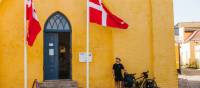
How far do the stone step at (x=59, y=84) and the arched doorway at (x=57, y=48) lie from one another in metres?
0.40

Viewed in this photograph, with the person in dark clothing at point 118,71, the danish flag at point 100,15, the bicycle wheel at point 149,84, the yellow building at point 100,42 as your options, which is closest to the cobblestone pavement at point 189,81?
the yellow building at point 100,42

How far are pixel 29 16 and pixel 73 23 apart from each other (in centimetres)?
374

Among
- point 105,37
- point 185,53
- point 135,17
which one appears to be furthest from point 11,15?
point 185,53

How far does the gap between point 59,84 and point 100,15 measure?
11.8ft

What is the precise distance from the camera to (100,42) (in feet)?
63.0

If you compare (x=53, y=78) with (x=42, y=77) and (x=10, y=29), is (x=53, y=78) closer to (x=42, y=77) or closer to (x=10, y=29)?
(x=42, y=77)

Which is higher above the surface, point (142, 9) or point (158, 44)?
point (142, 9)

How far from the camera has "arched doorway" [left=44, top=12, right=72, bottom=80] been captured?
18.8 m

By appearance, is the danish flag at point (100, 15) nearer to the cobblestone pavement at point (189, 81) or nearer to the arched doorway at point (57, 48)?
the arched doorway at point (57, 48)

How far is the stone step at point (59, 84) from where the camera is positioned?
18.2 metres

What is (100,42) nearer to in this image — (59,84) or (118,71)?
(118,71)

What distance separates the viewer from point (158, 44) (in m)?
19.6

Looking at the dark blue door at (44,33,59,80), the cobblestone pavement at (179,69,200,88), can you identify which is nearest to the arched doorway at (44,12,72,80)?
the dark blue door at (44,33,59,80)

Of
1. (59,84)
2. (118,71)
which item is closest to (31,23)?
(59,84)
